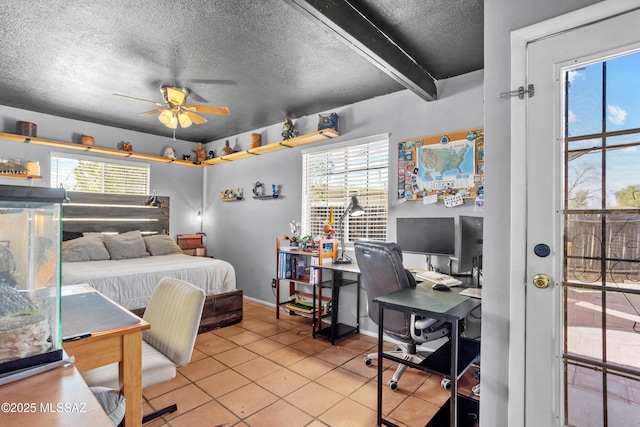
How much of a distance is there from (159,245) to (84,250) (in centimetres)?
89

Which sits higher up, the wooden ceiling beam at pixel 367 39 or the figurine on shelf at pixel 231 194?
the wooden ceiling beam at pixel 367 39

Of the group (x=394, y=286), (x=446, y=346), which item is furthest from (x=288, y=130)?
(x=446, y=346)

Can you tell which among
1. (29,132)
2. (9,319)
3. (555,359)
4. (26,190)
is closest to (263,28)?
(26,190)

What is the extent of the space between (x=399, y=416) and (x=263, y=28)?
9.18 ft

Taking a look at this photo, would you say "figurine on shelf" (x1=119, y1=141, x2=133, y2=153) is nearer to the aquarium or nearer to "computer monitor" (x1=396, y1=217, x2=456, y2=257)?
"computer monitor" (x1=396, y1=217, x2=456, y2=257)

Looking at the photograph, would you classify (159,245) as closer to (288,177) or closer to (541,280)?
(288,177)

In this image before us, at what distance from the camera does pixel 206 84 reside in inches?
126

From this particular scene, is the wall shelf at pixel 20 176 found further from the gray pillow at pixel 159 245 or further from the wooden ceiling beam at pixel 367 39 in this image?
the wooden ceiling beam at pixel 367 39

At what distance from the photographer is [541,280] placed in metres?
1.42

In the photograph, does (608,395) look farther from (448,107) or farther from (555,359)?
(448,107)

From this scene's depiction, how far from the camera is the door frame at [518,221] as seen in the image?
1.46 meters

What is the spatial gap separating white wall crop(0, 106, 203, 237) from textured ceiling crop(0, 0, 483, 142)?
1.47 ft

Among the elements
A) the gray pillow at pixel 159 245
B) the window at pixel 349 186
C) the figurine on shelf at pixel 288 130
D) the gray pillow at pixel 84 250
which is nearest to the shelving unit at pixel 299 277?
the window at pixel 349 186

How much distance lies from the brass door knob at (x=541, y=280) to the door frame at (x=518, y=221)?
5 cm
